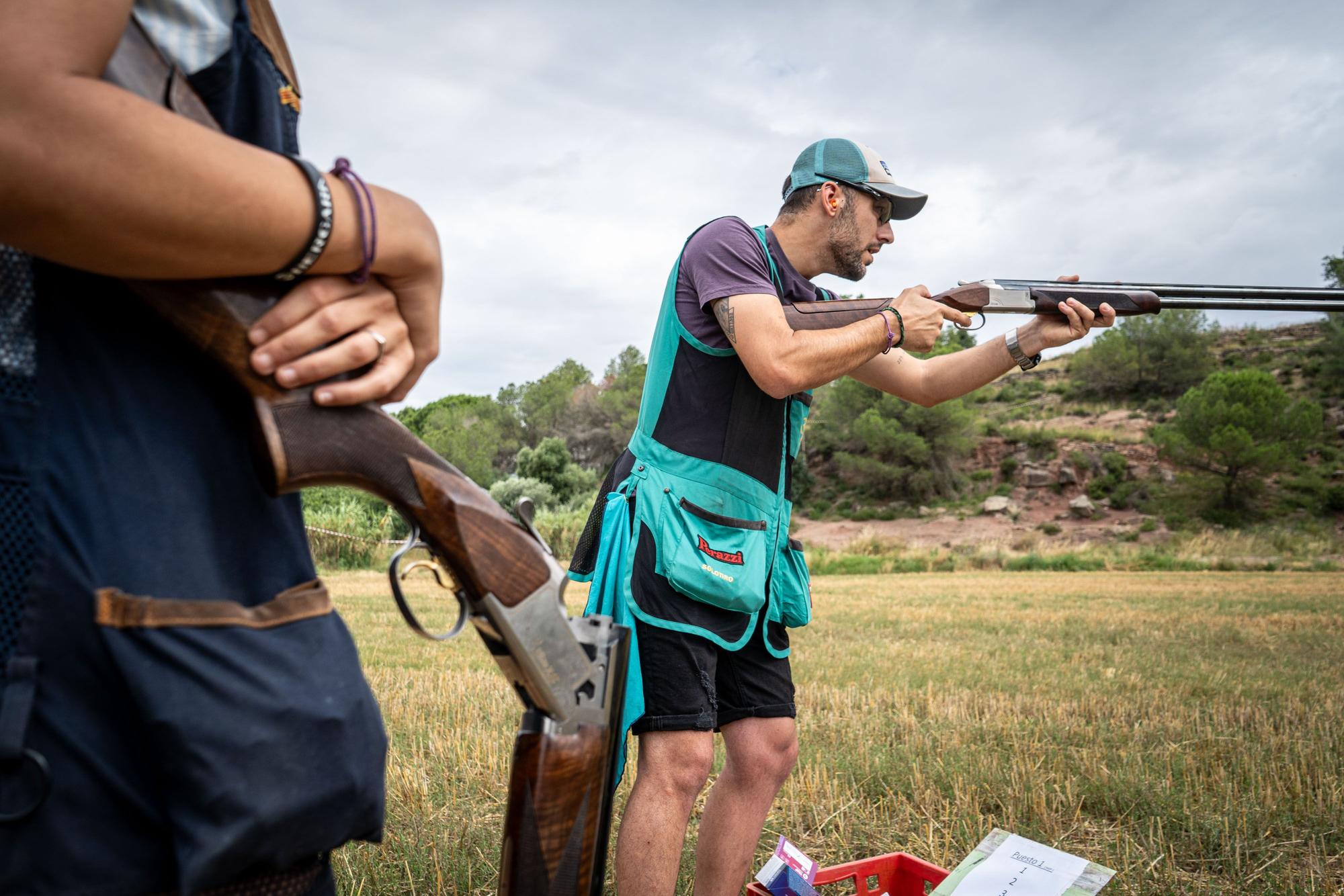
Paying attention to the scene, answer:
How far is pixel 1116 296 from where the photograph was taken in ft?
14.2

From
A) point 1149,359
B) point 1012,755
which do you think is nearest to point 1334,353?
point 1149,359

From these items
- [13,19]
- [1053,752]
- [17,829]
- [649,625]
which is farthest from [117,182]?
[1053,752]

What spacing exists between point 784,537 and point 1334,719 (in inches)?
Answer: 222

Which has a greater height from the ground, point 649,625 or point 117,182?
point 117,182

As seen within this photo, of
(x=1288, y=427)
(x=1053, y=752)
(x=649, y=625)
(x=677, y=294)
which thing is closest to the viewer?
(x=649, y=625)

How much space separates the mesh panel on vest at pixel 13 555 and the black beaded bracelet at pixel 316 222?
0.35 metres

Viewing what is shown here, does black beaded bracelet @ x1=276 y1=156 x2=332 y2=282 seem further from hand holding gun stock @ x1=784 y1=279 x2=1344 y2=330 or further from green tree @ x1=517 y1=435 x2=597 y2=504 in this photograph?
green tree @ x1=517 y1=435 x2=597 y2=504

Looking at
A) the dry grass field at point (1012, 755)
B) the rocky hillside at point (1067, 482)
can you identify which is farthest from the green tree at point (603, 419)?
the dry grass field at point (1012, 755)

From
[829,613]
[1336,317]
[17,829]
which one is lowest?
[829,613]

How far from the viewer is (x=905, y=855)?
3479 mm

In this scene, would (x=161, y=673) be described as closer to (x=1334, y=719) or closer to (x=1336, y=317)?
(x=1334, y=719)

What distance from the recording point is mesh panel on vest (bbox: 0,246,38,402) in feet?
3.03

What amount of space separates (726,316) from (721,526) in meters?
0.70

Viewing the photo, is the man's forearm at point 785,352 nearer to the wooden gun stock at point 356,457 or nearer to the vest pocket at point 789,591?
the vest pocket at point 789,591
